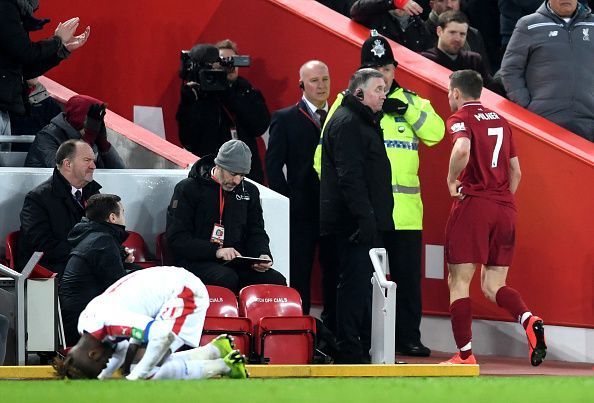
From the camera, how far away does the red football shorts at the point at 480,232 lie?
9.72 metres

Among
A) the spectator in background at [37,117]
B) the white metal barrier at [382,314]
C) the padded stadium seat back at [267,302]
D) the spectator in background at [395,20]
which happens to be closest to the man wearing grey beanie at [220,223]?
the padded stadium seat back at [267,302]

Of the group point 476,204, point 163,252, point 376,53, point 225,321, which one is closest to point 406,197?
point 476,204

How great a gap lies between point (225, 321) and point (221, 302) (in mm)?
217

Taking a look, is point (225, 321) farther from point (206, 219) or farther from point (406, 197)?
point (406, 197)

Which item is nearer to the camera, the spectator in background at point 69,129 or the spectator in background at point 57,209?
the spectator in background at point 57,209

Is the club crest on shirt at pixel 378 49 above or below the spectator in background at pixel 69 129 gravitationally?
above

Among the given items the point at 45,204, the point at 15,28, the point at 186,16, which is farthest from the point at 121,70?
the point at 45,204

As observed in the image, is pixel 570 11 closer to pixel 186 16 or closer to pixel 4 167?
pixel 186 16

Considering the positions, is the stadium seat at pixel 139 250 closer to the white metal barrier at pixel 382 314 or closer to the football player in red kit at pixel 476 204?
the white metal barrier at pixel 382 314

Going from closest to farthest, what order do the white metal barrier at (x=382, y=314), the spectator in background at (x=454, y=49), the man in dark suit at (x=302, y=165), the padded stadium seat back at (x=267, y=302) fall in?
the white metal barrier at (x=382, y=314)
the padded stadium seat back at (x=267, y=302)
the man in dark suit at (x=302, y=165)
the spectator in background at (x=454, y=49)

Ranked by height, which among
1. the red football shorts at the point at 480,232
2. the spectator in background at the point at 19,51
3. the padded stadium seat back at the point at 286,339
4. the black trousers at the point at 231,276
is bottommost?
the padded stadium seat back at the point at 286,339

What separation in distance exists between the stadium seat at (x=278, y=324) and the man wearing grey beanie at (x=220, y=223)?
259mm

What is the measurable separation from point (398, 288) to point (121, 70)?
3.59 metres

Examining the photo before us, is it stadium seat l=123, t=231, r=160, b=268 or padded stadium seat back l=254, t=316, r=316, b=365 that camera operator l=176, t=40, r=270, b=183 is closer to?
stadium seat l=123, t=231, r=160, b=268
